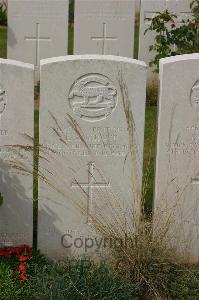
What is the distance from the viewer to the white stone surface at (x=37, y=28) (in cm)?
961

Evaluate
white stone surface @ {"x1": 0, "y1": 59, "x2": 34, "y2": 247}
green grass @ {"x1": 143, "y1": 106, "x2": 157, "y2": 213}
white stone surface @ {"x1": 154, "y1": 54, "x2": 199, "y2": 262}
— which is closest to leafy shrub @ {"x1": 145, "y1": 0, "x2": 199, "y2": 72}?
green grass @ {"x1": 143, "y1": 106, "x2": 157, "y2": 213}

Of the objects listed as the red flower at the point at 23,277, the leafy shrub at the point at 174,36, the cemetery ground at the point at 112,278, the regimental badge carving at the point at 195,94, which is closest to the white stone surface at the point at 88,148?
the cemetery ground at the point at 112,278

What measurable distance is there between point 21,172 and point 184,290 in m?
1.41

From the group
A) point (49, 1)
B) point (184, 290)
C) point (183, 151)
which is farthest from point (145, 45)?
point (184, 290)

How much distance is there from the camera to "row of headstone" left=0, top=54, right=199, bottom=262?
17.2ft

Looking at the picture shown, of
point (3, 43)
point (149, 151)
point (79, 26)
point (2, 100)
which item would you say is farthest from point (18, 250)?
point (3, 43)

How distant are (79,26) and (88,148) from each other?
4668mm

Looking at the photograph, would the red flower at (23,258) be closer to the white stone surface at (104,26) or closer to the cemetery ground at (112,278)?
the cemetery ground at (112,278)

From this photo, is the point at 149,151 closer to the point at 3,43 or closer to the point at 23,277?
the point at 23,277

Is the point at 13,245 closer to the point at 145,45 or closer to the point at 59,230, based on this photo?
the point at 59,230

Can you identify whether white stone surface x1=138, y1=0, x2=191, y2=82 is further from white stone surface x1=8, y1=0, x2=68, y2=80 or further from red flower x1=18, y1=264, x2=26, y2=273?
red flower x1=18, y1=264, x2=26, y2=273

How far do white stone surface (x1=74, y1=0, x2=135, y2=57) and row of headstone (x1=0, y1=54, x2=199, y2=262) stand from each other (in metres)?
4.49

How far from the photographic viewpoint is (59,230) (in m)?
Result: 5.53

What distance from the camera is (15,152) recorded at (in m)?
5.36
